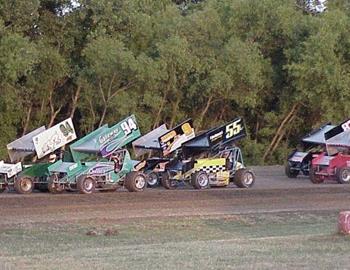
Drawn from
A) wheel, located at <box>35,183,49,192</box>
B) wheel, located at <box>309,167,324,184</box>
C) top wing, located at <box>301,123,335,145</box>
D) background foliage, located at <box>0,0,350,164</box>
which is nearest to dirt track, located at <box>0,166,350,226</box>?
wheel, located at <box>35,183,49,192</box>

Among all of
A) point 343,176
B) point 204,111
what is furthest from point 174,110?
point 343,176

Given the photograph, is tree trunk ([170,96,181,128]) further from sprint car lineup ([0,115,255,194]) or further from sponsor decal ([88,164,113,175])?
sponsor decal ([88,164,113,175])

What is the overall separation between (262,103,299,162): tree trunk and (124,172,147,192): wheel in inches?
743

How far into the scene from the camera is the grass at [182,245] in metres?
11.7

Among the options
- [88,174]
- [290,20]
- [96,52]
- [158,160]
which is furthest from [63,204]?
[290,20]

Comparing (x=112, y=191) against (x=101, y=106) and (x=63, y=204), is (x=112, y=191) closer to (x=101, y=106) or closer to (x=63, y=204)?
(x=63, y=204)

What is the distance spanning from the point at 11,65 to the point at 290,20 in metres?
15.4

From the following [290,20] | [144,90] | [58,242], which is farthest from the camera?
[290,20]

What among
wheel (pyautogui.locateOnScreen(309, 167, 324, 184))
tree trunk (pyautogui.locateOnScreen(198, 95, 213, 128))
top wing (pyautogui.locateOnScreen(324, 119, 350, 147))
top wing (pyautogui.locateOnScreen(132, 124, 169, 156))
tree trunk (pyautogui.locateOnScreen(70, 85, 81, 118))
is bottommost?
wheel (pyautogui.locateOnScreen(309, 167, 324, 184))

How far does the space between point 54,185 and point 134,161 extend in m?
3.37

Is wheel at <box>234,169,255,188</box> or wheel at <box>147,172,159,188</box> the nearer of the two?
wheel at <box>234,169,255,188</box>

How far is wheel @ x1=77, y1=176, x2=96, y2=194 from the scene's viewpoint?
28.0 meters

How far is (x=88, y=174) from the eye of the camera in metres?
28.3

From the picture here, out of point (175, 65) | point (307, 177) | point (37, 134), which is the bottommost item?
point (307, 177)
